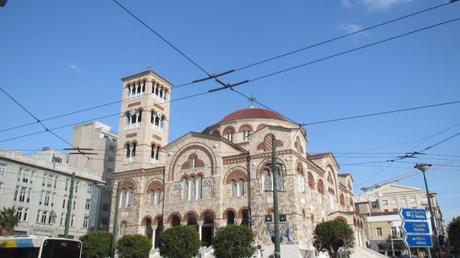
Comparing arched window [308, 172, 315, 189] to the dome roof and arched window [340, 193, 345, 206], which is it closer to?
the dome roof

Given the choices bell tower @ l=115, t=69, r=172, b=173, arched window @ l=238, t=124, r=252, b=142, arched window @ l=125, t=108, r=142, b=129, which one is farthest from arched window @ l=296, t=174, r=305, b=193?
arched window @ l=125, t=108, r=142, b=129

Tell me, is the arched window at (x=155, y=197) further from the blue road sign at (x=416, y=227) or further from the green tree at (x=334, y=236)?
the blue road sign at (x=416, y=227)

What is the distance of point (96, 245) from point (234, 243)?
11122 millimetres

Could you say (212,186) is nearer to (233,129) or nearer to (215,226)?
(215,226)

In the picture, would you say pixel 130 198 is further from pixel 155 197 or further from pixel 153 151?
pixel 153 151

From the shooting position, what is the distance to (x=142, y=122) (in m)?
38.5

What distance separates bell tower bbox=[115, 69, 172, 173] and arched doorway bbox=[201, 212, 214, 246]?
8.40m

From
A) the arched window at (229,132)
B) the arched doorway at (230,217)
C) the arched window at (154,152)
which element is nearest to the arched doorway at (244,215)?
the arched doorway at (230,217)

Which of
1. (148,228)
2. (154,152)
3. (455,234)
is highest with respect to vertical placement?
(154,152)

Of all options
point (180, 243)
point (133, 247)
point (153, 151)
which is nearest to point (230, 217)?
point (180, 243)

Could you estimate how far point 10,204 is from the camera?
37.9m

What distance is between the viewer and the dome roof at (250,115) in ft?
134

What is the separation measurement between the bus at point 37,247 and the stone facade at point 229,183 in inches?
635

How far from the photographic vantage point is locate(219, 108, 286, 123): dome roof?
40938 millimetres
